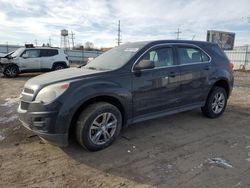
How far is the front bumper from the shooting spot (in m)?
3.69

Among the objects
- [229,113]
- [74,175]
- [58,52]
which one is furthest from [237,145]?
[58,52]

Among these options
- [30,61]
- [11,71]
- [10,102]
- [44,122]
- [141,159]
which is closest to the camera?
[44,122]

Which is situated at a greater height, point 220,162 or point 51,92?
point 51,92

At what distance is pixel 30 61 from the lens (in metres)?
14.6

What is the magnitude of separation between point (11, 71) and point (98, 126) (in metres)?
11.8

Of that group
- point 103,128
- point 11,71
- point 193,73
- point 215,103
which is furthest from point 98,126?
point 11,71

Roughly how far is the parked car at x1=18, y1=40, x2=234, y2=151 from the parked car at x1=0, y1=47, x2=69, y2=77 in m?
10.6

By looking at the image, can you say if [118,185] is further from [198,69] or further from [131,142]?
[198,69]

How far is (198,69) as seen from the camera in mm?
5465

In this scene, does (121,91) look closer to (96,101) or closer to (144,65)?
(96,101)

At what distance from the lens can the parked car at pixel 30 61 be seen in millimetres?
14148

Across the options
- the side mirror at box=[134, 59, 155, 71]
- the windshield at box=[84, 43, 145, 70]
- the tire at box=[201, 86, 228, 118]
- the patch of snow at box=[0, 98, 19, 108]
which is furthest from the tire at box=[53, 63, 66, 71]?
the side mirror at box=[134, 59, 155, 71]

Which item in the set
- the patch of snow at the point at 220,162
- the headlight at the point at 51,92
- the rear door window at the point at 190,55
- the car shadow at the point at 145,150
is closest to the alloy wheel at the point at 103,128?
the car shadow at the point at 145,150

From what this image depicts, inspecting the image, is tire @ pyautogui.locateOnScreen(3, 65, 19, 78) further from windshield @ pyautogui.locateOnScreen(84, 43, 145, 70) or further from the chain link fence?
the chain link fence
